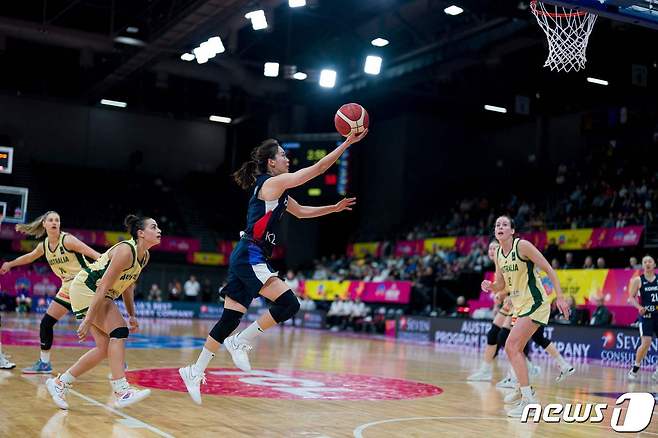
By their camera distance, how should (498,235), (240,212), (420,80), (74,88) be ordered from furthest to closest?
(240,212) → (74,88) → (420,80) → (498,235)

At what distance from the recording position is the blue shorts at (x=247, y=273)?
6.71m

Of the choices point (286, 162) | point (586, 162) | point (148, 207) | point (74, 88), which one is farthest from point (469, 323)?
point (74, 88)

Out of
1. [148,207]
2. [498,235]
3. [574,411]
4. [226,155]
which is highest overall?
[226,155]

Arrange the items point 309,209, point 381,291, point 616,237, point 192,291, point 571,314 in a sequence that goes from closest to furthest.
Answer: point 309,209 → point 571,314 → point 616,237 → point 381,291 → point 192,291

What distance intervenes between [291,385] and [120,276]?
3.19 m

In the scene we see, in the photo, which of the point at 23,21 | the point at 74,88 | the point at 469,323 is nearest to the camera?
the point at 469,323

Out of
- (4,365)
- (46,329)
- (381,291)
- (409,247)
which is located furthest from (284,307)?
(409,247)

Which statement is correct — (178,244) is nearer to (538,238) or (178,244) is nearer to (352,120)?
(538,238)

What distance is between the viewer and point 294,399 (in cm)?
825

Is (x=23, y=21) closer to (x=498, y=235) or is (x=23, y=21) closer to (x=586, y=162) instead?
(x=586, y=162)

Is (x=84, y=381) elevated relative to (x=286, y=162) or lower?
lower

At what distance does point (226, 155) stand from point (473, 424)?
35.5m

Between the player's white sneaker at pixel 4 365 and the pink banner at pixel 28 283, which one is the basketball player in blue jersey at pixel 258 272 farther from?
the pink banner at pixel 28 283

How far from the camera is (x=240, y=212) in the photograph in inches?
1566
